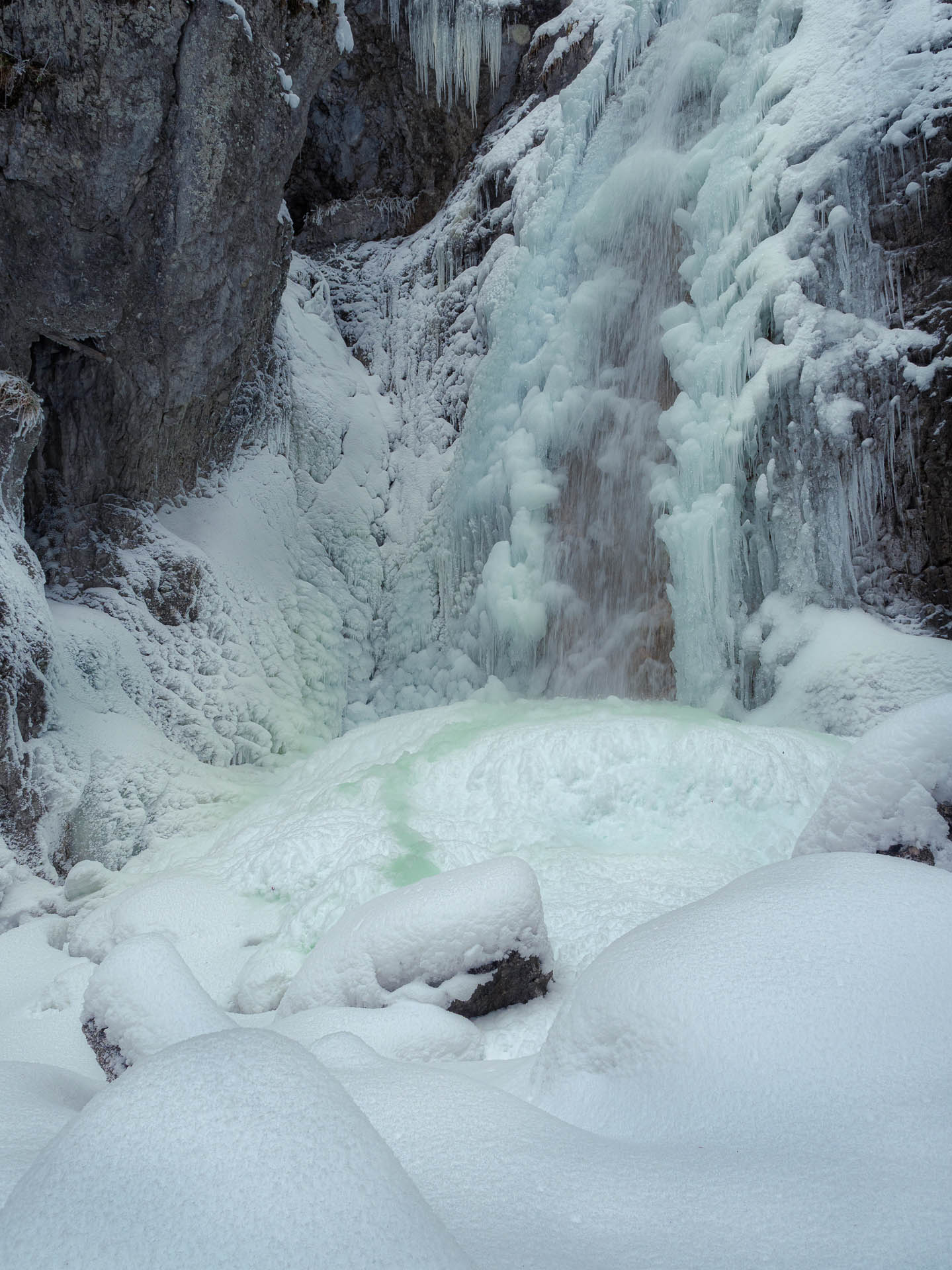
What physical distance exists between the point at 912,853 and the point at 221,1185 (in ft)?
7.45

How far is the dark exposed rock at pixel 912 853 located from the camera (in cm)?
243

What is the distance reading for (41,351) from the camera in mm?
6574

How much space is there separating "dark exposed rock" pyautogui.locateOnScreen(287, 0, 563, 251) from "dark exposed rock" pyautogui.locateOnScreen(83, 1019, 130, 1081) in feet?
33.1

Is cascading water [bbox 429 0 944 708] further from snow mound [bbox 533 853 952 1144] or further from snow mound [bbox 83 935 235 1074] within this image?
snow mound [bbox 83 935 235 1074]

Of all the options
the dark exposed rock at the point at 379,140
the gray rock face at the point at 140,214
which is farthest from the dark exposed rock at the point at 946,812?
the dark exposed rock at the point at 379,140

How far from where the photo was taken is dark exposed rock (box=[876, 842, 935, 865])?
2434 mm

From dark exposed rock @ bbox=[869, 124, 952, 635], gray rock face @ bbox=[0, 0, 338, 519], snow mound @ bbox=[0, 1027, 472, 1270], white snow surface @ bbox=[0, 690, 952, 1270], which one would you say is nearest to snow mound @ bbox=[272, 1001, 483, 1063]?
white snow surface @ bbox=[0, 690, 952, 1270]

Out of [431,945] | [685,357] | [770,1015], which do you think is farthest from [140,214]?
[770,1015]

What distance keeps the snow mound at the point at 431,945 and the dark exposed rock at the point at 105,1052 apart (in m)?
0.79

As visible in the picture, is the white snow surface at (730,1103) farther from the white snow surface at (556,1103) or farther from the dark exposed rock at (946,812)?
the dark exposed rock at (946,812)

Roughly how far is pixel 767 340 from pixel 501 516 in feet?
8.59

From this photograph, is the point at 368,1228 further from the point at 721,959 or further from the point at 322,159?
the point at 322,159

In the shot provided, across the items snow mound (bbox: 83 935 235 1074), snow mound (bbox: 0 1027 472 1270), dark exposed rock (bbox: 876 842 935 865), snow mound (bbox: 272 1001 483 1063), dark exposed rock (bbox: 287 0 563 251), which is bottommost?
snow mound (bbox: 272 1001 483 1063)

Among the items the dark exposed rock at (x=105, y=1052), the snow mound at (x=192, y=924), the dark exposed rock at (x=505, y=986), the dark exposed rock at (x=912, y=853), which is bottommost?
the snow mound at (x=192, y=924)
